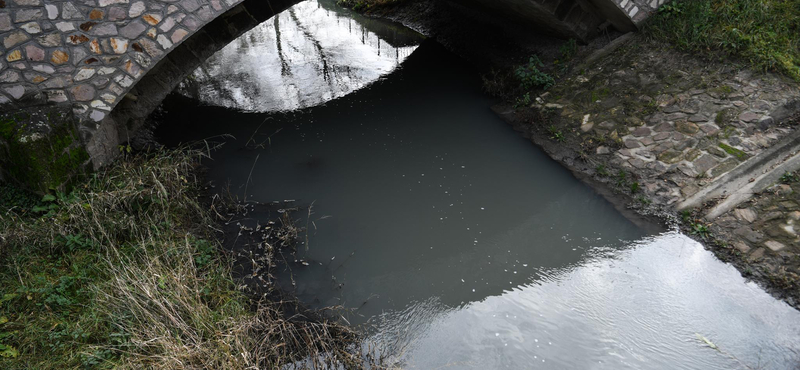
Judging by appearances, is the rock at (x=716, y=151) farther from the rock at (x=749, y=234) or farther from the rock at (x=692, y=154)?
the rock at (x=749, y=234)

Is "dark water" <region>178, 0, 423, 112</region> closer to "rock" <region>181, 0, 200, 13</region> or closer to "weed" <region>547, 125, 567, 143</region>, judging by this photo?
"rock" <region>181, 0, 200, 13</region>

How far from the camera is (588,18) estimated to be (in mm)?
6695

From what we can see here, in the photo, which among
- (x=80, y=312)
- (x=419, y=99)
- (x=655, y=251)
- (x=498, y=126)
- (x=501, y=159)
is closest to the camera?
(x=80, y=312)

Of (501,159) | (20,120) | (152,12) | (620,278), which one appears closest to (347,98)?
(501,159)

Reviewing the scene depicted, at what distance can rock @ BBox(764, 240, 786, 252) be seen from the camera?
4.13 meters

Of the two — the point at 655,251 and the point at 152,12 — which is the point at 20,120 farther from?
the point at 655,251

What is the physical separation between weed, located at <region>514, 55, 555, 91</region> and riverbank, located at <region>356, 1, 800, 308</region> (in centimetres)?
2

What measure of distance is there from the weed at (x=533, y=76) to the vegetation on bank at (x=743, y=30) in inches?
56.6

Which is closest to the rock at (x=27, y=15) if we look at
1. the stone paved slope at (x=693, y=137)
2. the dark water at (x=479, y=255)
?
the dark water at (x=479, y=255)

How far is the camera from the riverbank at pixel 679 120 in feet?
14.3

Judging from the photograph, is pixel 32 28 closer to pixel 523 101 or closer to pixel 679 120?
pixel 523 101

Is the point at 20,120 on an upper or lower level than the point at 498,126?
upper

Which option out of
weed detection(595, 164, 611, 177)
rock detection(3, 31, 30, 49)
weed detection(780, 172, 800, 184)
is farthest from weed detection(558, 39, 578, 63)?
rock detection(3, 31, 30, 49)

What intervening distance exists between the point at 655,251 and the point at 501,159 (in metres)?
2.03
